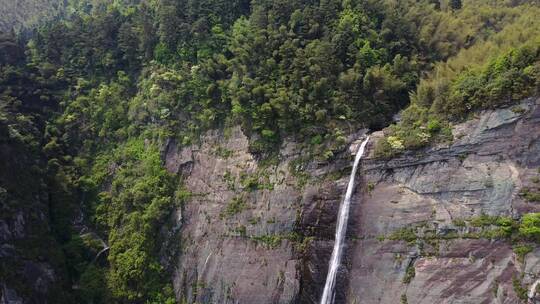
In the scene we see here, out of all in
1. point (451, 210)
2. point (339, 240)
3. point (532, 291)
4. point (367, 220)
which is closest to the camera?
point (532, 291)

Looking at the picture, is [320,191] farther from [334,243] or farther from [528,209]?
[528,209]

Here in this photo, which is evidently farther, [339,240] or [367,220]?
[339,240]

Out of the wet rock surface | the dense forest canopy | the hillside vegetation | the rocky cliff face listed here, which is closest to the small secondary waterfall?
the rocky cliff face

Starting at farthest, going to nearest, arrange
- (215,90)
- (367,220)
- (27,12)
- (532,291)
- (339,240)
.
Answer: (27,12)
(215,90)
(339,240)
(367,220)
(532,291)

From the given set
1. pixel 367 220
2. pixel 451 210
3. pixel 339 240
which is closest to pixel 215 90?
pixel 339 240

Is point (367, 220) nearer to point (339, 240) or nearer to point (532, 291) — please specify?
point (339, 240)

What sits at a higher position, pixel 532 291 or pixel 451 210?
pixel 451 210

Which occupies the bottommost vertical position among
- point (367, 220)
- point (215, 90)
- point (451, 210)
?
point (367, 220)
